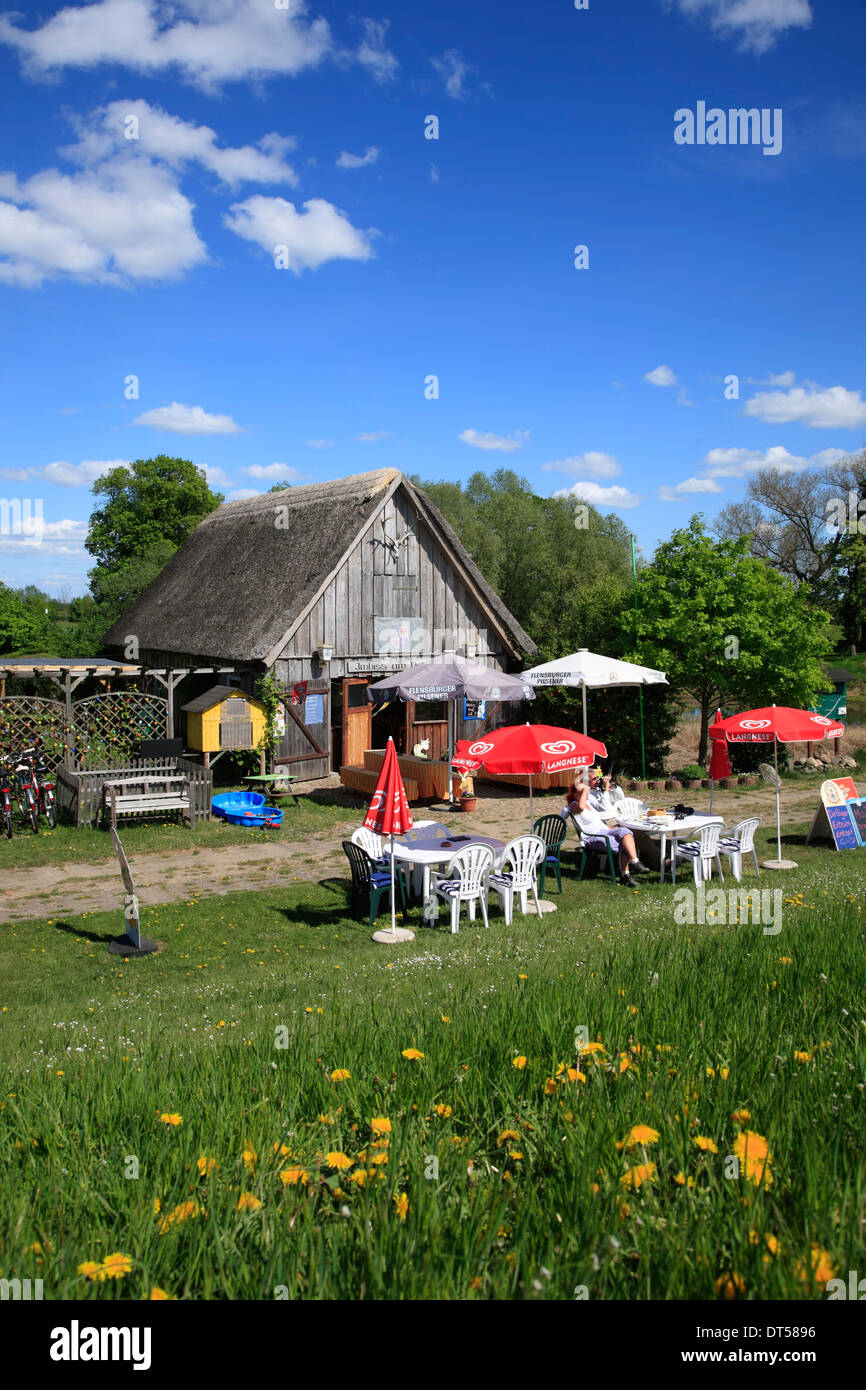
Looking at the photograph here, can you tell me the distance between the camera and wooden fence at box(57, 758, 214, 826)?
16945mm

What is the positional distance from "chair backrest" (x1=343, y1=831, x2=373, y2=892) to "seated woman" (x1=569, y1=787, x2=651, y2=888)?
3.73 m

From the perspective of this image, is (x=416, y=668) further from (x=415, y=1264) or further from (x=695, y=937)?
(x=415, y=1264)

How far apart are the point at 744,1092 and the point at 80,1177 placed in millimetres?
2191

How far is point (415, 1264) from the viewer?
2.22 m

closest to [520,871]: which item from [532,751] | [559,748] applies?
[532,751]

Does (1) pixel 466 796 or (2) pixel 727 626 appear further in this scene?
(2) pixel 727 626

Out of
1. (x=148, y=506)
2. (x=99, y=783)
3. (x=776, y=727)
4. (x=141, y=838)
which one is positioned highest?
(x=148, y=506)

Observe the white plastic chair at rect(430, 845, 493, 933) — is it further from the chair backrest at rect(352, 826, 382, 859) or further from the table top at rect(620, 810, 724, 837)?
the table top at rect(620, 810, 724, 837)

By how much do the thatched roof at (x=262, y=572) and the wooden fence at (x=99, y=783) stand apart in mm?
3838

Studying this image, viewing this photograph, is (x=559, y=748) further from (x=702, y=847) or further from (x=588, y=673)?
(x=588, y=673)

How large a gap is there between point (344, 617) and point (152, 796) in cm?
753

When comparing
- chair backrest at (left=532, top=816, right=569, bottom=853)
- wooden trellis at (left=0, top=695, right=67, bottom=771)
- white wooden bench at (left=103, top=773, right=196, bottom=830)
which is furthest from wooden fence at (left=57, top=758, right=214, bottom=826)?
chair backrest at (left=532, top=816, right=569, bottom=853)

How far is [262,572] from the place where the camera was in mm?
25016
